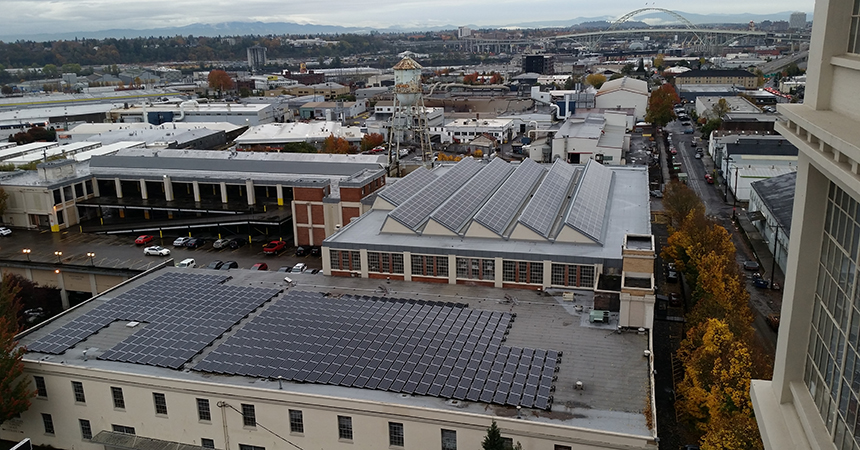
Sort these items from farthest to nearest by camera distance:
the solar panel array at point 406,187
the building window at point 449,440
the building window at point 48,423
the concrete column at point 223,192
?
the concrete column at point 223,192 < the solar panel array at point 406,187 < the building window at point 48,423 < the building window at point 449,440

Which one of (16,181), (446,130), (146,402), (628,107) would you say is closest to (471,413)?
(146,402)

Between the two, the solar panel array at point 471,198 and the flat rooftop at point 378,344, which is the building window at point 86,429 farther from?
the solar panel array at point 471,198

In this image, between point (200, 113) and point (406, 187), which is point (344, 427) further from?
point (200, 113)

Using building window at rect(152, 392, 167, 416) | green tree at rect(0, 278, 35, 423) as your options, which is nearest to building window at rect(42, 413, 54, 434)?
green tree at rect(0, 278, 35, 423)

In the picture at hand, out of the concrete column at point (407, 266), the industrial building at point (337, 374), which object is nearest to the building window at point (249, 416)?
the industrial building at point (337, 374)

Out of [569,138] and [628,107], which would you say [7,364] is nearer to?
[569,138]

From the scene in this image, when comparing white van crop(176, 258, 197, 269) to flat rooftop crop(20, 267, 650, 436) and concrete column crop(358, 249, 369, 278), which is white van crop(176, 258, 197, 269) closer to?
flat rooftop crop(20, 267, 650, 436)

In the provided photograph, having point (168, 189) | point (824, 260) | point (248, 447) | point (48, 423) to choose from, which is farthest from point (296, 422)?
point (168, 189)
